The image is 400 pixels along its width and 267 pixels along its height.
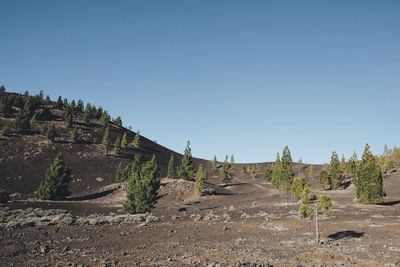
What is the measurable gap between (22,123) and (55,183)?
66664 mm

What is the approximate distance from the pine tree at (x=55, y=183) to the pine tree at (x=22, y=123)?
63.6m

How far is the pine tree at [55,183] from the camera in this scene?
293ft

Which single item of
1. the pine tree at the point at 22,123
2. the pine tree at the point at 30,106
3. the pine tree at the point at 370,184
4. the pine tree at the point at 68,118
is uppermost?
the pine tree at the point at 30,106

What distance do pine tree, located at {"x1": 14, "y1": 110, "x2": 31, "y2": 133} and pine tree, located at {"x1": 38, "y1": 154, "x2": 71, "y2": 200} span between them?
63597mm

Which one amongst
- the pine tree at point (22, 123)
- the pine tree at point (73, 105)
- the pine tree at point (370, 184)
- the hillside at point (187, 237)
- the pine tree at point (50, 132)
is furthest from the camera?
the pine tree at point (73, 105)

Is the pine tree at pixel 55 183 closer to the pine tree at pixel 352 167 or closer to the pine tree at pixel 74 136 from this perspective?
the pine tree at pixel 74 136

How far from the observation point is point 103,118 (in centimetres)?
18562

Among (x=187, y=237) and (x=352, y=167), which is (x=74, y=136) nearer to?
(x=352, y=167)

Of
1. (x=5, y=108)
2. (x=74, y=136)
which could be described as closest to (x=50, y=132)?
(x=74, y=136)

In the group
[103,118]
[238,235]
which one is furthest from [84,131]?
[238,235]

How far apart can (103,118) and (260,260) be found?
165 metres

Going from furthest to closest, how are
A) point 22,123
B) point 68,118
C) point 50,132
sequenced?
point 68,118 < point 22,123 < point 50,132

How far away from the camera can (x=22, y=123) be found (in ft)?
477

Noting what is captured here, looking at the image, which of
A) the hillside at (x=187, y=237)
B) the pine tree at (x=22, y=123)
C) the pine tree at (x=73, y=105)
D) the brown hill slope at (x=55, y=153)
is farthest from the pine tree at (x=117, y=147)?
the pine tree at (x=73, y=105)
